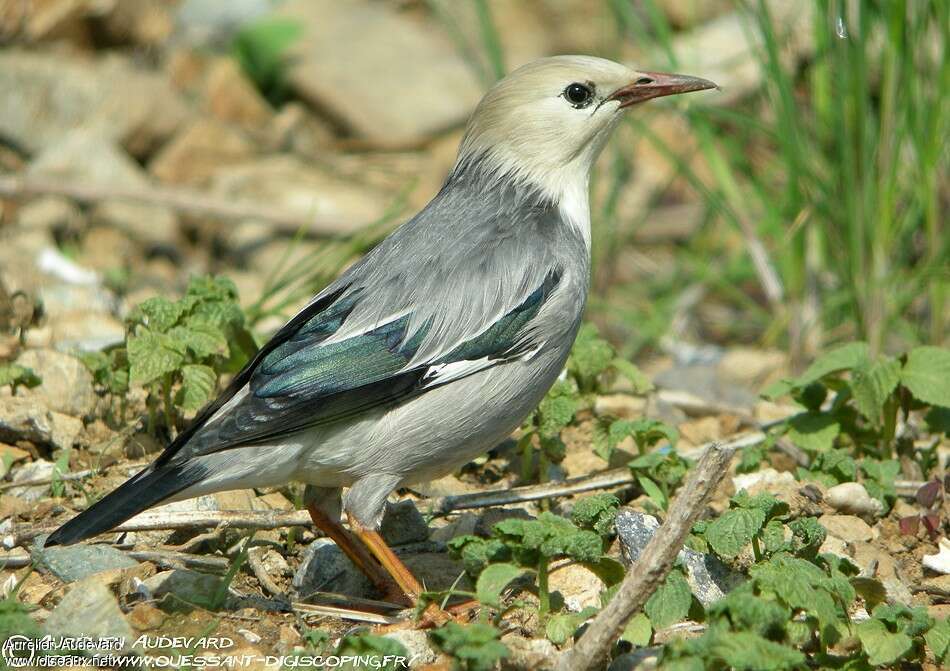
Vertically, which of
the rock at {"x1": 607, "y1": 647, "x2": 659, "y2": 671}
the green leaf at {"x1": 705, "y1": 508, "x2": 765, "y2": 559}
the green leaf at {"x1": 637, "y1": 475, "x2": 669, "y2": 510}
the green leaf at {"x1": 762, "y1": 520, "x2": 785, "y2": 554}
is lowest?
the green leaf at {"x1": 637, "y1": 475, "x2": 669, "y2": 510}

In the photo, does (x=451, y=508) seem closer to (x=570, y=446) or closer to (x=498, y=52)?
(x=570, y=446)

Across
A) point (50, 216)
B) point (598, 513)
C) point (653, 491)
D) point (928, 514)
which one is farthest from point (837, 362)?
point (50, 216)

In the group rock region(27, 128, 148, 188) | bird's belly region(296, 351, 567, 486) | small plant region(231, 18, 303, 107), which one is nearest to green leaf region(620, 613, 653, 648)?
bird's belly region(296, 351, 567, 486)

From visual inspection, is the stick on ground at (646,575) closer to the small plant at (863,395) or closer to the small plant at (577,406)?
the small plant at (577,406)

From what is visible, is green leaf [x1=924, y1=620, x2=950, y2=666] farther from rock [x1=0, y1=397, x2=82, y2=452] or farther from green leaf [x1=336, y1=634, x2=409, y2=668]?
rock [x1=0, y1=397, x2=82, y2=452]

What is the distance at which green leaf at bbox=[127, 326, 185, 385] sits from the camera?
5125 mm

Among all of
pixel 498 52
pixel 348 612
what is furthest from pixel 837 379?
pixel 498 52

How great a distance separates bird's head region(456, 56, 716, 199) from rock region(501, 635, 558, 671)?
2.10 m

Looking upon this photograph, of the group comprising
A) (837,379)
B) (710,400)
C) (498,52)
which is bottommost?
(710,400)

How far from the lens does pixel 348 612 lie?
465 centimetres

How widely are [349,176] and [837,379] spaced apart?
207 inches

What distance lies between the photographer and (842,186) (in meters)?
6.75

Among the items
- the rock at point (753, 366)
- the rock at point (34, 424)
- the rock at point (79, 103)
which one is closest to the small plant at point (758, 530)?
the rock at point (34, 424)

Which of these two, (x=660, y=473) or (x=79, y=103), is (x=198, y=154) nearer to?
(x=79, y=103)
